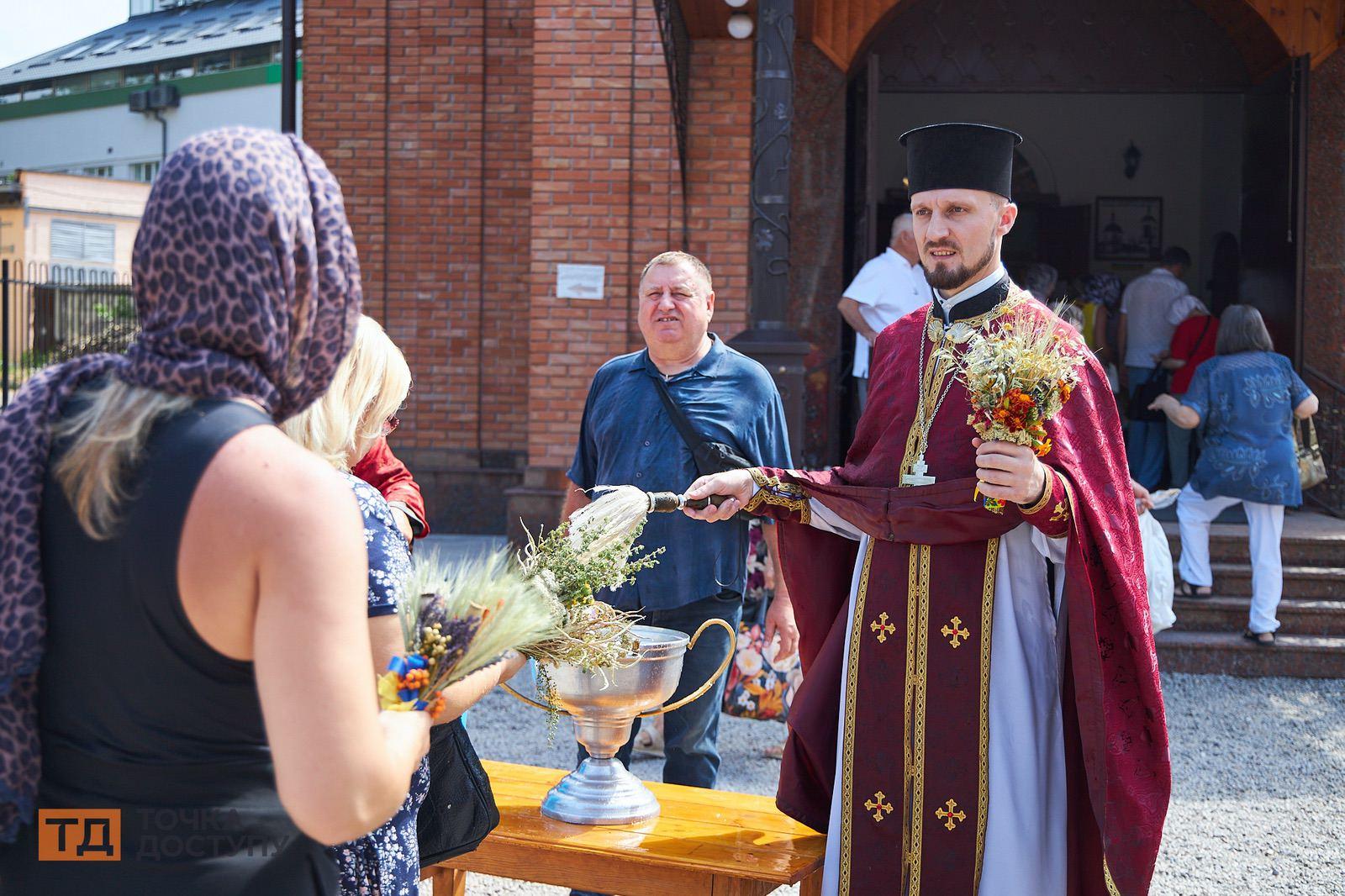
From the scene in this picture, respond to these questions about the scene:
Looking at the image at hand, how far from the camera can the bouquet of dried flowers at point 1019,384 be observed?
280 cm

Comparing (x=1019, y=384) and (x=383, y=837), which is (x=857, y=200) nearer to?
(x=1019, y=384)

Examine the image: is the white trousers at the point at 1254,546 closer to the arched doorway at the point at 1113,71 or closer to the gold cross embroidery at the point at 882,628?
the arched doorway at the point at 1113,71

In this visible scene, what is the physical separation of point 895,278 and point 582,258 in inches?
86.9

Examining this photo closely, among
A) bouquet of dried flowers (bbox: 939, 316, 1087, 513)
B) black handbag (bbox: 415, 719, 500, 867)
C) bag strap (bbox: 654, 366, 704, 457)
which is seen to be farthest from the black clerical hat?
black handbag (bbox: 415, 719, 500, 867)

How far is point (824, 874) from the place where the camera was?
3.21 m

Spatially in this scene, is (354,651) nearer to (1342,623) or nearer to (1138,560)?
(1138,560)

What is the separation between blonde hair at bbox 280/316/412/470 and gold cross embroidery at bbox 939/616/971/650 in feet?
4.76

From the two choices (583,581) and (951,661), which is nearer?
(583,581)

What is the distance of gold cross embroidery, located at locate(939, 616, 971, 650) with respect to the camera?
3.21 m

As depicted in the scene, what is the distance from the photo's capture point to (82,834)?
150 centimetres

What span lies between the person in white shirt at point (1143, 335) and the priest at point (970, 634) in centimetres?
725

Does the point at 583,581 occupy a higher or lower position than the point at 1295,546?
higher

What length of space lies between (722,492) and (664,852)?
90cm

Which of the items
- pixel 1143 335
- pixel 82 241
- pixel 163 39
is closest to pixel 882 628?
pixel 1143 335
